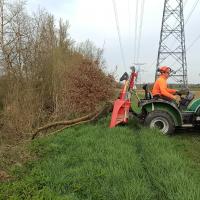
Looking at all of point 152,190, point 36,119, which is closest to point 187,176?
point 152,190

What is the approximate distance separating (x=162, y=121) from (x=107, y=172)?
4.87m

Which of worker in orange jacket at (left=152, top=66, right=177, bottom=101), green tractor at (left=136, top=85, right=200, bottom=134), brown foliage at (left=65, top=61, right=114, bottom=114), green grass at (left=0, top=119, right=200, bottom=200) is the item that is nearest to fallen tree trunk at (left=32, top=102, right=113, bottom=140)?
green tractor at (left=136, top=85, right=200, bottom=134)

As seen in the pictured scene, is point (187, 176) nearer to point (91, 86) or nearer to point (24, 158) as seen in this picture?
point (24, 158)

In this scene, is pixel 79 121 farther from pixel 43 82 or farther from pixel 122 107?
pixel 43 82

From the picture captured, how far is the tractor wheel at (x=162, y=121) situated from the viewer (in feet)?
36.0

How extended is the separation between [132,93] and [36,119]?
4.29 m

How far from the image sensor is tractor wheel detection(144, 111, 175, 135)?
36.0ft

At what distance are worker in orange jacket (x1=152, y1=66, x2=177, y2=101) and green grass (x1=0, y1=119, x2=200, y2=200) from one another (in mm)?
2108

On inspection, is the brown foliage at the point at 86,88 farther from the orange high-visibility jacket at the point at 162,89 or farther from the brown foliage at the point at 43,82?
the orange high-visibility jacket at the point at 162,89

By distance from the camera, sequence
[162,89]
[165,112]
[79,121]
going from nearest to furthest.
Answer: [165,112] → [162,89] → [79,121]

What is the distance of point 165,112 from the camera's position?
11039 millimetres

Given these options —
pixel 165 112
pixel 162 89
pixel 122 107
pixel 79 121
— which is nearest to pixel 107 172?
pixel 122 107

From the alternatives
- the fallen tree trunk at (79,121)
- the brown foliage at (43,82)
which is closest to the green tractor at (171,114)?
the fallen tree trunk at (79,121)

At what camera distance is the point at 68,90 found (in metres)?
16.4
